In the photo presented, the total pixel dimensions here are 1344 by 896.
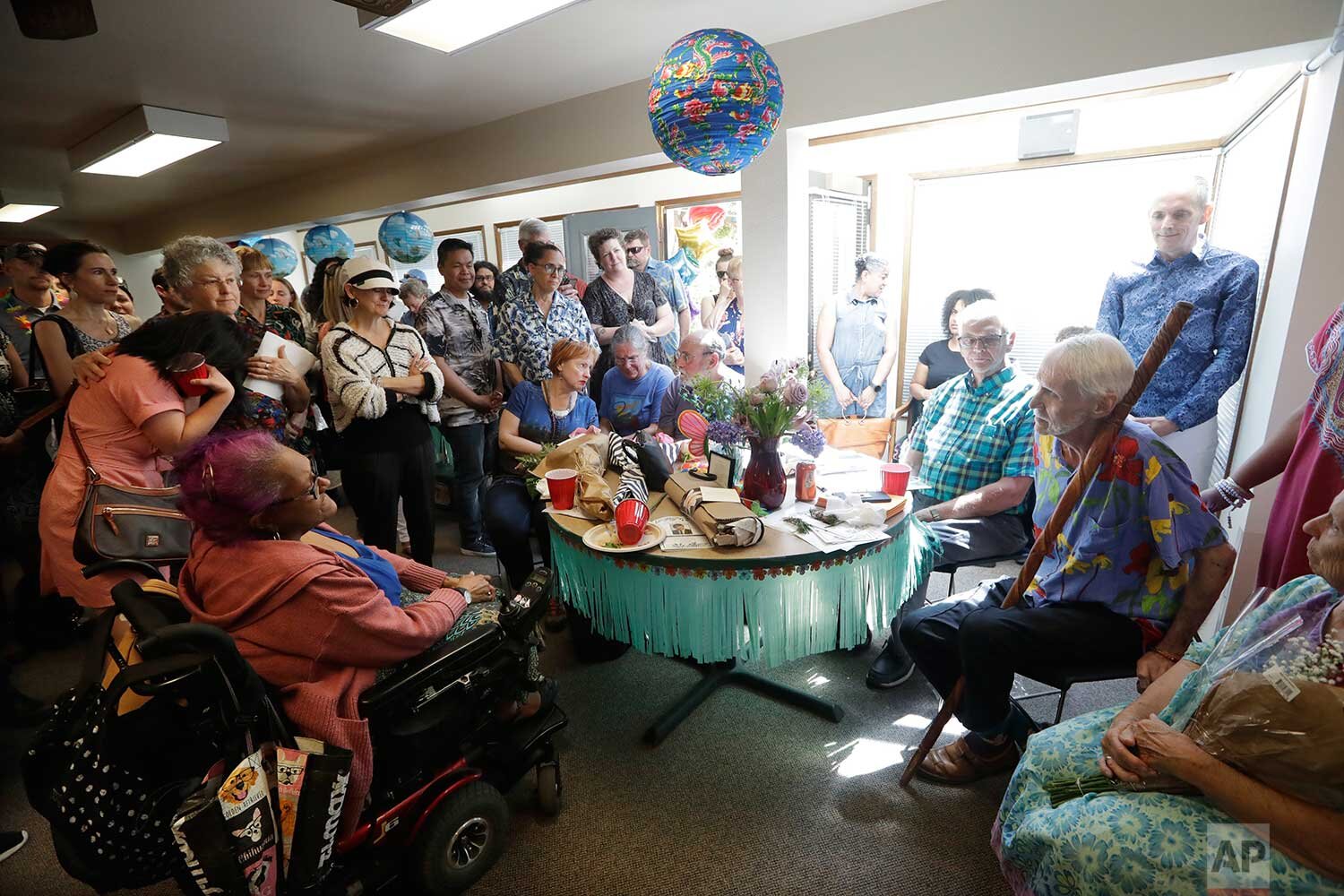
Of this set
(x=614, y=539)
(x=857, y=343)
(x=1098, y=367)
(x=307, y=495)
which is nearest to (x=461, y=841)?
(x=614, y=539)

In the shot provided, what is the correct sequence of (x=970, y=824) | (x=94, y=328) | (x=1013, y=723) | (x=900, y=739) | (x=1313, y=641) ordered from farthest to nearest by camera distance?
1. (x=94, y=328)
2. (x=900, y=739)
3. (x=1013, y=723)
4. (x=970, y=824)
5. (x=1313, y=641)

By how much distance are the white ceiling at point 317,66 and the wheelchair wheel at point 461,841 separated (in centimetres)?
278

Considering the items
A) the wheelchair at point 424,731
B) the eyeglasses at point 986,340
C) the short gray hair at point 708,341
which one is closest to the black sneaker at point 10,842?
the wheelchair at point 424,731

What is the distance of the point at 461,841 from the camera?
157 cm

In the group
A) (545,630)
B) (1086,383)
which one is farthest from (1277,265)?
(545,630)

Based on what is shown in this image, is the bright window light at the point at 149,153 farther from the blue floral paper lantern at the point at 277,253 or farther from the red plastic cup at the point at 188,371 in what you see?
the red plastic cup at the point at 188,371

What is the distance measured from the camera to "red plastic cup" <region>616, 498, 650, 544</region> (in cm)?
175

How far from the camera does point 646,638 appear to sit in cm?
185

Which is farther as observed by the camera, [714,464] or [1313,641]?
[714,464]

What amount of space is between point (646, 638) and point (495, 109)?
3.55m

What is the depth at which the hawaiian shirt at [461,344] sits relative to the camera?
362cm

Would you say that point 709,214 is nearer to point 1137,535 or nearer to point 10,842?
point 1137,535

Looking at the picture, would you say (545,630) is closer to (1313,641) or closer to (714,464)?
(714,464)

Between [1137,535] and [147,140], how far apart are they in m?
5.50
